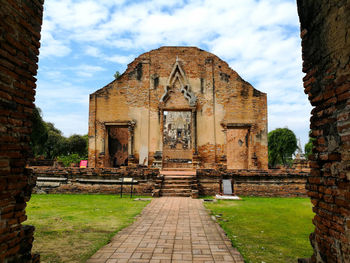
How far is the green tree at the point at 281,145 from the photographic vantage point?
33.9m

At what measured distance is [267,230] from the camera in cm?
565

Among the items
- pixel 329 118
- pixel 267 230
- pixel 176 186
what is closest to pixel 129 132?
pixel 176 186

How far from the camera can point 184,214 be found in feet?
24.2

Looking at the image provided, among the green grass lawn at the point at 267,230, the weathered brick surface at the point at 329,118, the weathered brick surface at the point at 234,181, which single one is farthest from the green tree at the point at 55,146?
the weathered brick surface at the point at 329,118

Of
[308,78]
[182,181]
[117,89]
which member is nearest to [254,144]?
[182,181]

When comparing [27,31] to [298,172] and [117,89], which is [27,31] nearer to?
[298,172]

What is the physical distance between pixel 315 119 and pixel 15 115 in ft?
11.9

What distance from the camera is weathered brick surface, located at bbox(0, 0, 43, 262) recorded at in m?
2.75

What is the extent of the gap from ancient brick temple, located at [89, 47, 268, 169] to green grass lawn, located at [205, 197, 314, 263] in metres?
7.66

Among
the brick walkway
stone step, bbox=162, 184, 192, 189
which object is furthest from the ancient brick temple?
the brick walkway

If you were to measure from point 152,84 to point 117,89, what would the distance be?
90.6 inches

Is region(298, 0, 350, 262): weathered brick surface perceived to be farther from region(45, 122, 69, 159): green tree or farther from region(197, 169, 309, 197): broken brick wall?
region(45, 122, 69, 159): green tree

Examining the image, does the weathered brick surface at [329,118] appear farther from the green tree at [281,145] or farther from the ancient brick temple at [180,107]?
the green tree at [281,145]

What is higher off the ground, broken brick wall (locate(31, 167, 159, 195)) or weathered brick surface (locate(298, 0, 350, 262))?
weathered brick surface (locate(298, 0, 350, 262))
